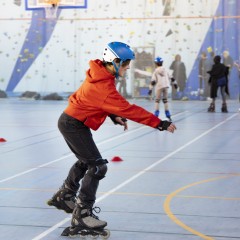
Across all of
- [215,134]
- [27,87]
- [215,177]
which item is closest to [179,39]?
[27,87]

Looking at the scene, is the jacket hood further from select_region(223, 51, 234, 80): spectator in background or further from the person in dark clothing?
select_region(223, 51, 234, 80): spectator in background

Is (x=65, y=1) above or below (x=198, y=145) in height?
above

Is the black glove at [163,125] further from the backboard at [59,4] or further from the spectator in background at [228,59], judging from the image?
the backboard at [59,4]

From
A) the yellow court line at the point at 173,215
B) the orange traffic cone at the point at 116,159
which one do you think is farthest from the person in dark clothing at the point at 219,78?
the yellow court line at the point at 173,215

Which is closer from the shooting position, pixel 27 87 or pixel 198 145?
pixel 198 145

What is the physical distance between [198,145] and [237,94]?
49.6ft

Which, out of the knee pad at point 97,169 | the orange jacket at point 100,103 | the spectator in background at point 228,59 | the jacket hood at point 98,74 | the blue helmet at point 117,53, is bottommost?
the spectator in background at point 228,59

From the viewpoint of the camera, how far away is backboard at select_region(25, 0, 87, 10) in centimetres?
3042

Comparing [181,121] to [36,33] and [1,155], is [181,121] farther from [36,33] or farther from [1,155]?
[36,33]

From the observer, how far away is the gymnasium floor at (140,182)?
712 cm

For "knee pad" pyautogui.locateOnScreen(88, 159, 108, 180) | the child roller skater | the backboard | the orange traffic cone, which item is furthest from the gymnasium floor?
the backboard

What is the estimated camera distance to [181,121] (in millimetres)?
19766

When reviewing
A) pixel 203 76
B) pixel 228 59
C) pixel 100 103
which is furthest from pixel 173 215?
pixel 203 76

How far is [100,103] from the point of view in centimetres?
673
